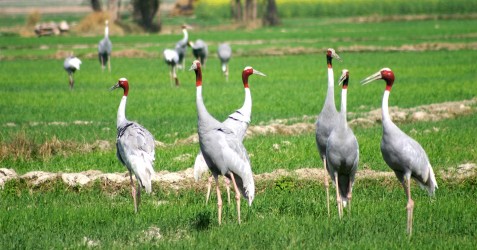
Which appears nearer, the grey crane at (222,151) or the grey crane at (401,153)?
the grey crane at (401,153)

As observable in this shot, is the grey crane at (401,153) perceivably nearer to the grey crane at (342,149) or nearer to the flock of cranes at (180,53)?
the grey crane at (342,149)

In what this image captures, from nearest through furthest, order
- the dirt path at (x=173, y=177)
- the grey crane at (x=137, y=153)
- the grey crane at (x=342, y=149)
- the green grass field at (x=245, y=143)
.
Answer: the green grass field at (x=245, y=143)
the grey crane at (x=342, y=149)
the grey crane at (x=137, y=153)
the dirt path at (x=173, y=177)

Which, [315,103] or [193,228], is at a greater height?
[193,228]

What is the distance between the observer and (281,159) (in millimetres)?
13930

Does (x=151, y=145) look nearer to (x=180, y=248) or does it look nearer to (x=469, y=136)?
(x=180, y=248)

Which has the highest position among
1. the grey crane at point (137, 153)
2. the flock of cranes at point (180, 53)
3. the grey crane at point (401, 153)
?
the grey crane at point (401, 153)

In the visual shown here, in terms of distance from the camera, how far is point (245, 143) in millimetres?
15750

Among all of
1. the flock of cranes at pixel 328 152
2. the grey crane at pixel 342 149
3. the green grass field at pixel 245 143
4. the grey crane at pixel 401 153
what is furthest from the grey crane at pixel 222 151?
the grey crane at pixel 401 153

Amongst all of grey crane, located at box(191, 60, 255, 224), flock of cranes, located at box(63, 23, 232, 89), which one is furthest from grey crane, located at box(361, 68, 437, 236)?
flock of cranes, located at box(63, 23, 232, 89)

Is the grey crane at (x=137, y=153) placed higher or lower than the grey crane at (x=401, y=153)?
lower

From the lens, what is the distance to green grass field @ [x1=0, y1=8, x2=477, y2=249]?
9156 millimetres

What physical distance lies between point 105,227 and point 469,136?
7972 mm

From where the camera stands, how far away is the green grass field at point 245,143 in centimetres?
916

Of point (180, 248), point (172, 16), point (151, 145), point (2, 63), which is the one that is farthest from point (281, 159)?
point (172, 16)
